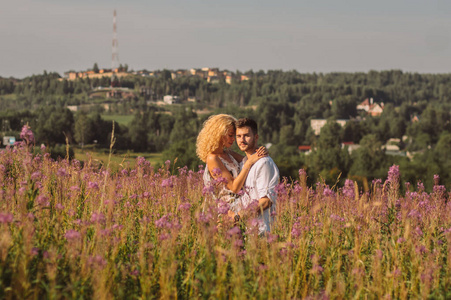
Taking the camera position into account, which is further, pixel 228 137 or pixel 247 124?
pixel 228 137

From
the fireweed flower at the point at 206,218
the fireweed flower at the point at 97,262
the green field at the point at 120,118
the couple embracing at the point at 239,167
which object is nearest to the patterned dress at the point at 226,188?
the couple embracing at the point at 239,167

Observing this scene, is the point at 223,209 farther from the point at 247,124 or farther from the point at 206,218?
the point at 247,124

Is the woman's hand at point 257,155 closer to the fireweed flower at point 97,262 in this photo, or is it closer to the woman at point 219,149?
the woman at point 219,149

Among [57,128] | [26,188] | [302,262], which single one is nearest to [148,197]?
[26,188]

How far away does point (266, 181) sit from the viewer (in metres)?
4.92

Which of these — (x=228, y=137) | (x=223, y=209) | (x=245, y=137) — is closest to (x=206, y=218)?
(x=223, y=209)

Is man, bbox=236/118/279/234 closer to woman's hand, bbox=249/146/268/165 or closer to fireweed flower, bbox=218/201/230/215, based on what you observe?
woman's hand, bbox=249/146/268/165

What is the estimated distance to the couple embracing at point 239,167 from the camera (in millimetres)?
4883

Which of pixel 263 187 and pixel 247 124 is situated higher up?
pixel 247 124

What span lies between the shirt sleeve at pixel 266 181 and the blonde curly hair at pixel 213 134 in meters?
0.64

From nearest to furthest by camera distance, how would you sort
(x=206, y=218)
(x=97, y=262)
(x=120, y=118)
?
(x=97, y=262), (x=206, y=218), (x=120, y=118)

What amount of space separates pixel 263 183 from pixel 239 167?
70 centimetres

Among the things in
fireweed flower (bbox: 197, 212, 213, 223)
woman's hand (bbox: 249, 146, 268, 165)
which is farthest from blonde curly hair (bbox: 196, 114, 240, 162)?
fireweed flower (bbox: 197, 212, 213, 223)

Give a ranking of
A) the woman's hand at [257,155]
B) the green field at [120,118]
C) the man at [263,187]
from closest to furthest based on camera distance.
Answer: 1. the man at [263,187]
2. the woman's hand at [257,155]
3. the green field at [120,118]
